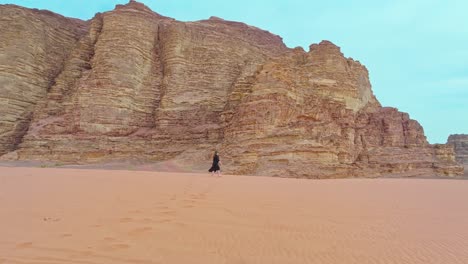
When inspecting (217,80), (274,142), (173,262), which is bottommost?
(173,262)

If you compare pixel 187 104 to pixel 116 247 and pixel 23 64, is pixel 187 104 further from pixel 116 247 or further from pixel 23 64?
pixel 116 247

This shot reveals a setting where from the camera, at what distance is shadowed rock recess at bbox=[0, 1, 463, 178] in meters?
25.6

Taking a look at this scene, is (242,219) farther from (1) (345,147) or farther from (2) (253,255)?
(1) (345,147)

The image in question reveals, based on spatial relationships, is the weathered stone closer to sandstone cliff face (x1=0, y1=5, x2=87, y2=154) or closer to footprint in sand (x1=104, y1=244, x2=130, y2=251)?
sandstone cliff face (x1=0, y1=5, x2=87, y2=154)

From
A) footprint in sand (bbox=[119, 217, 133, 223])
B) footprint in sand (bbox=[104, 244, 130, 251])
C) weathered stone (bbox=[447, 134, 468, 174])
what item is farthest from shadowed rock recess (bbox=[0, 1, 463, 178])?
weathered stone (bbox=[447, 134, 468, 174])

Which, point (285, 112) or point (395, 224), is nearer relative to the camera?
point (395, 224)

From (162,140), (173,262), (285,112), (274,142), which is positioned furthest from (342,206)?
(162,140)

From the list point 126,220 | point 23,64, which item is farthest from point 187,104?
point 126,220

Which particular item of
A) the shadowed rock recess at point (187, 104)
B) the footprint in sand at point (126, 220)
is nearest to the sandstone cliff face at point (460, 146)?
the shadowed rock recess at point (187, 104)

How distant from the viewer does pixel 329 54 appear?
3809cm

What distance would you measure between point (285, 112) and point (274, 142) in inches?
129

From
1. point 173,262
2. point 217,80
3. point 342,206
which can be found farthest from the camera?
point 217,80

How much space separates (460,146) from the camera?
62.5m

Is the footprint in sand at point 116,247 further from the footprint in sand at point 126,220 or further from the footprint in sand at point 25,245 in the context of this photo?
the footprint in sand at point 126,220
